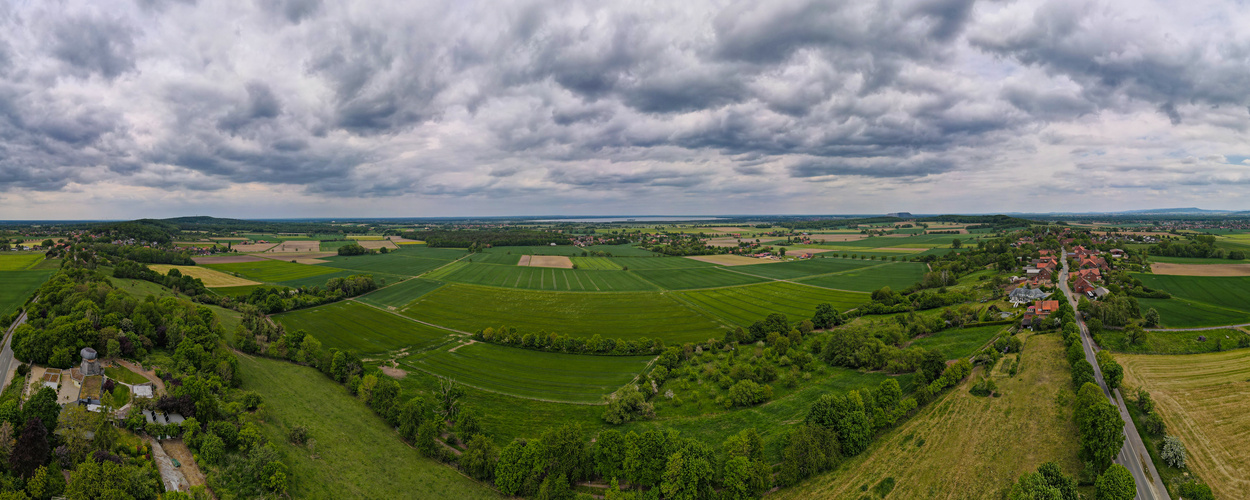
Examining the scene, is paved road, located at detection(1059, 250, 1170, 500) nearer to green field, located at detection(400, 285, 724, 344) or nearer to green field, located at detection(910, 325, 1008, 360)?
green field, located at detection(910, 325, 1008, 360)

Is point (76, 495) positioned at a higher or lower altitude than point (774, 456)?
higher

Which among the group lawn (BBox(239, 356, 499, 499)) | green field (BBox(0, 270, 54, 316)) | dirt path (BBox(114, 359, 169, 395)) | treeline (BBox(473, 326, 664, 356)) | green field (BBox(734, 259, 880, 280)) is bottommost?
lawn (BBox(239, 356, 499, 499))

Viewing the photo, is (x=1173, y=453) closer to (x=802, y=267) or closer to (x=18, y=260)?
(x=802, y=267)

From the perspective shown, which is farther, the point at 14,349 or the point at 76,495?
the point at 14,349

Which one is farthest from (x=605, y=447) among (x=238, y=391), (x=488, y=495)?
(x=238, y=391)

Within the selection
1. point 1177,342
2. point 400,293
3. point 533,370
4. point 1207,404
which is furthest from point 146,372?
point 1177,342

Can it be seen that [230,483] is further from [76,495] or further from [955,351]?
[955,351]

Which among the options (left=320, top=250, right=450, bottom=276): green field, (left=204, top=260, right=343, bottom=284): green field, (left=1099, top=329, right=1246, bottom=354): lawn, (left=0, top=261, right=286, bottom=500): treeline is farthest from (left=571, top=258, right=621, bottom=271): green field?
(left=1099, top=329, right=1246, bottom=354): lawn

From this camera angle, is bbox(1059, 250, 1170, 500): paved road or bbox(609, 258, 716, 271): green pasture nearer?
bbox(1059, 250, 1170, 500): paved road
